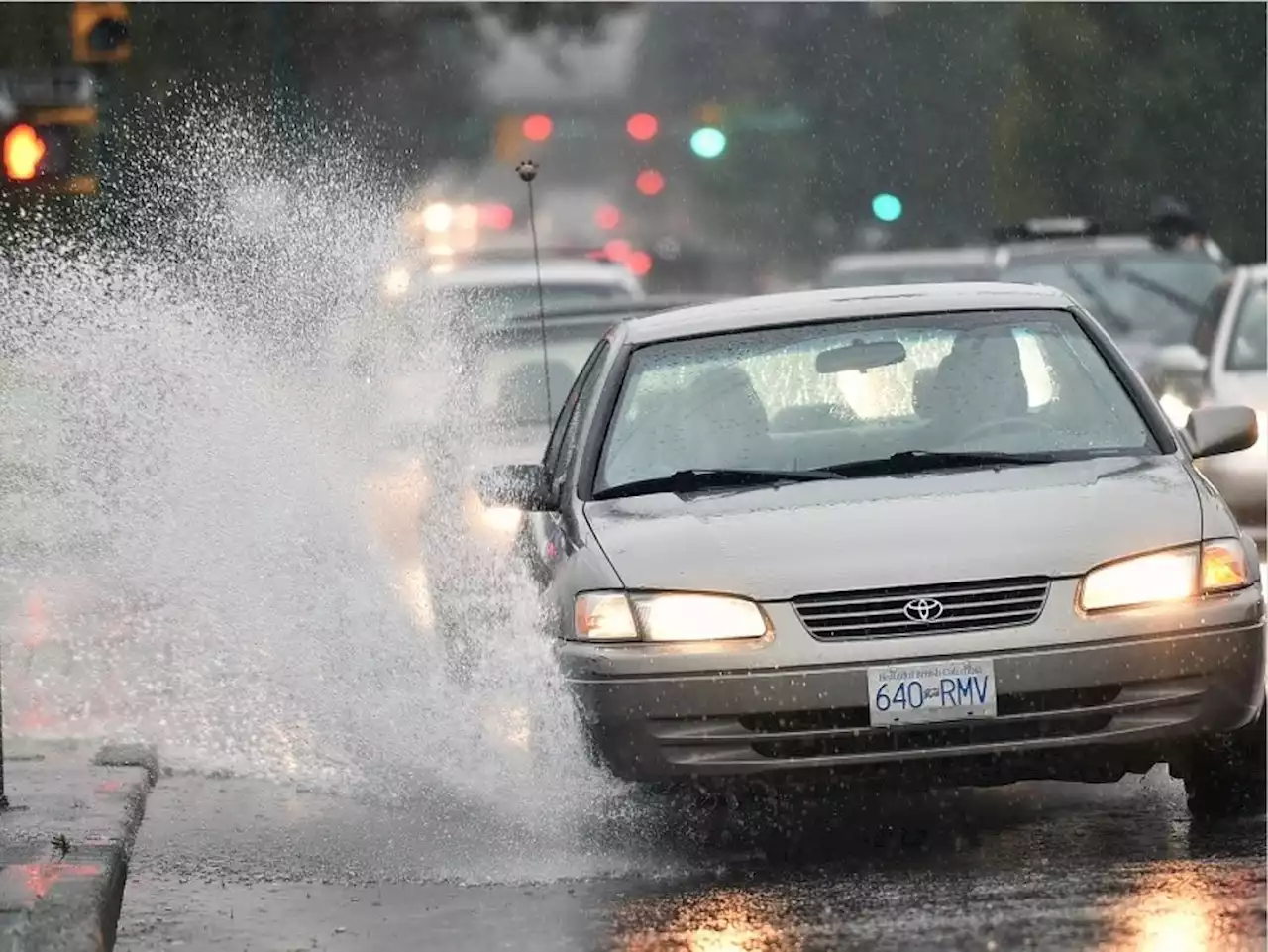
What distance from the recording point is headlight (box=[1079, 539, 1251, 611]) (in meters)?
8.02

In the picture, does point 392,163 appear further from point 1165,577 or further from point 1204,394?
point 1165,577

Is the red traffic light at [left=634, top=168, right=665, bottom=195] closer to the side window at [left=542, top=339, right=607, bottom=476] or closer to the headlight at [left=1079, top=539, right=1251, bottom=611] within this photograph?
the side window at [left=542, top=339, right=607, bottom=476]

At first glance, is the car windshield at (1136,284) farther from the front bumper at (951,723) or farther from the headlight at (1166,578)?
the front bumper at (951,723)

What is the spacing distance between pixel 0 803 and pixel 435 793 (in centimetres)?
123

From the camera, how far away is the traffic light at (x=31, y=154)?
46.4 feet

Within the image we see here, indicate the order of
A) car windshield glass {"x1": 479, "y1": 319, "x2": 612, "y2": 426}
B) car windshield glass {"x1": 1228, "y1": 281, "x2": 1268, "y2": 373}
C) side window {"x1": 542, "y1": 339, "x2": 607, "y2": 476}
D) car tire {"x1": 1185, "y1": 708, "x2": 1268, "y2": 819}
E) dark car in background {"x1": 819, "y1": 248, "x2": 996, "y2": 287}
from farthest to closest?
dark car in background {"x1": 819, "y1": 248, "x2": 996, "y2": 287} < car windshield glass {"x1": 1228, "y1": 281, "x2": 1268, "y2": 373} < car windshield glass {"x1": 479, "y1": 319, "x2": 612, "y2": 426} < side window {"x1": 542, "y1": 339, "x2": 607, "y2": 476} < car tire {"x1": 1185, "y1": 708, "x2": 1268, "y2": 819}

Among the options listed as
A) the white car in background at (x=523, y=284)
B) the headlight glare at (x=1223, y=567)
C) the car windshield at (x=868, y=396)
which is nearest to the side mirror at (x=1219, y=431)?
the car windshield at (x=868, y=396)

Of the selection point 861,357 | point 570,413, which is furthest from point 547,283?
point 861,357

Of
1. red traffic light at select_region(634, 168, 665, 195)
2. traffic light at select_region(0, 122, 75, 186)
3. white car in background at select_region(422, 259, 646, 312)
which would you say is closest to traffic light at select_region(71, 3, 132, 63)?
white car in background at select_region(422, 259, 646, 312)

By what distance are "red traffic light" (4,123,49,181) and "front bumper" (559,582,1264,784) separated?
6793 millimetres

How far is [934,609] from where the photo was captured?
797cm

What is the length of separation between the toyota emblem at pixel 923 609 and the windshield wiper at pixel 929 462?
0.92 meters

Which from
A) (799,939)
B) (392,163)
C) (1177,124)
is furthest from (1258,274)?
(392,163)

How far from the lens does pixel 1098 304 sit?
76.4 ft
